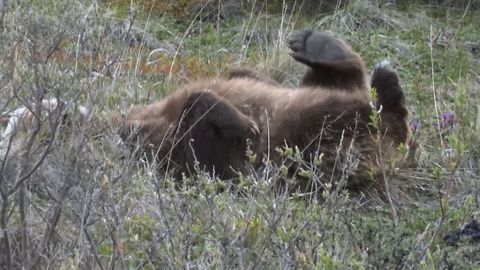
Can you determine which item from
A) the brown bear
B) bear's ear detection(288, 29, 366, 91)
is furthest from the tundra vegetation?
bear's ear detection(288, 29, 366, 91)

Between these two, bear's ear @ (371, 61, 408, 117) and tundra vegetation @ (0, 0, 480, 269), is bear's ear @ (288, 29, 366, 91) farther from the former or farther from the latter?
tundra vegetation @ (0, 0, 480, 269)

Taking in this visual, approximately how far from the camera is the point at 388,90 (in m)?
7.07

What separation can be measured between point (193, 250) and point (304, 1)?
20.3 ft

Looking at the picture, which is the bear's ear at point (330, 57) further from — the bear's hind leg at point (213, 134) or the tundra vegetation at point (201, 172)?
the bear's hind leg at point (213, 134)

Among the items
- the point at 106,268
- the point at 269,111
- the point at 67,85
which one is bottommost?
the point at 269,111

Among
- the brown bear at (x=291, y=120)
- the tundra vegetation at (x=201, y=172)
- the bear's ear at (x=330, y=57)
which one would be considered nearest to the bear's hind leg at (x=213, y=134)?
the brown bear at (x=291, y=120)

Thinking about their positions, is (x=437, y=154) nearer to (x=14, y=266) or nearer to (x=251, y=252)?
(x=251, y=252)

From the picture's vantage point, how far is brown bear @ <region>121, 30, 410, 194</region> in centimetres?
664

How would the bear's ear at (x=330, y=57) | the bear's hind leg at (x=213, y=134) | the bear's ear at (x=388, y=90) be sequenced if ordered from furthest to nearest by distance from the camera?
1. the bear's ear at (x=330, y=57)
2. the bear's ear at (x=388, y=90)
3. the bear's hind leg at (x=213, y=134)

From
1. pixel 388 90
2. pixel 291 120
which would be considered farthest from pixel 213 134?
pixel 388 90

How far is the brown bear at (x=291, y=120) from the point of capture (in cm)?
664

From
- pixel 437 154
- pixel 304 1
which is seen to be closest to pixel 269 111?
pixel 437 154

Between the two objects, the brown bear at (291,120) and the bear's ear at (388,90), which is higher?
the bear's ear at (388,90)

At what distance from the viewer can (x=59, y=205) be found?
168 inches
